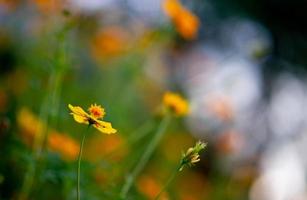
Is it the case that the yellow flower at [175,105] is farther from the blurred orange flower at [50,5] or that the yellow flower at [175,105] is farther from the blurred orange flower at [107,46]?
the blurred orange flower at [107,46]

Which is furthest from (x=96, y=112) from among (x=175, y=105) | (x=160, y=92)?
(x=160, y=92)

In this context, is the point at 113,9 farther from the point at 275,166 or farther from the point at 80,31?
the point at 275,166

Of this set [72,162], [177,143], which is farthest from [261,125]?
[72,162]

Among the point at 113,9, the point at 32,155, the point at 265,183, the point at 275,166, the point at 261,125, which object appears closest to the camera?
the point at 32,155

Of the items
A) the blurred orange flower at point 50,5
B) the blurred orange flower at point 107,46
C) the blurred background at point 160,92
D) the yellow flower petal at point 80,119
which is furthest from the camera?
the blurred orange flower at point 107,46

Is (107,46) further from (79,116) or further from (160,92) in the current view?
(79,116)

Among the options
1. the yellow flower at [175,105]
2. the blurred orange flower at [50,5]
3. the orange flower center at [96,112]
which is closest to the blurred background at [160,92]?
the blurred orange flower at [50,5]

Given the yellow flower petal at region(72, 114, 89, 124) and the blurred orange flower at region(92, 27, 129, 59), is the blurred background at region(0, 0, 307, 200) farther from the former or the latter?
the yellow flower petal at region(72, 114, 89, 124)

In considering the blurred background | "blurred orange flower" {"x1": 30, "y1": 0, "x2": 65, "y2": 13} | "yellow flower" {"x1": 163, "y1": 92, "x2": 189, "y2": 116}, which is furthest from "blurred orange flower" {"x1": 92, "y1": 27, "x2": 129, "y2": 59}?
"yellow flower" {"x1": 163, "y1": 92, "x2": 189, "y2": 116}
